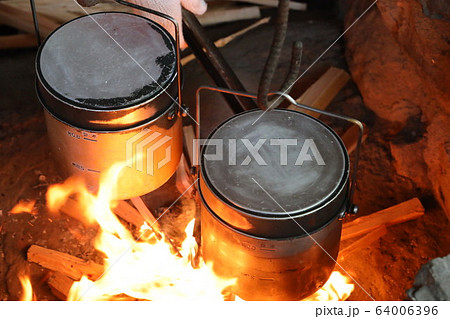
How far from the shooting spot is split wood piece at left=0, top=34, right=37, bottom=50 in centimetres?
438

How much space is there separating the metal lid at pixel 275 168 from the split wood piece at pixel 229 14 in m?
2.22

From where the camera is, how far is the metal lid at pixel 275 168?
231 centimetres

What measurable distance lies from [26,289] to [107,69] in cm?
134

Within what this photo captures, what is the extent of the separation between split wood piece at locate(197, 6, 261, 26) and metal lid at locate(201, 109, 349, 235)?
7.29 ft

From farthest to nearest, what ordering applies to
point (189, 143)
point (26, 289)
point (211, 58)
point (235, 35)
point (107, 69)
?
point (235, 35) → point (189, 143) → point (211, 58) → point (26, 289) → point (107, 69)

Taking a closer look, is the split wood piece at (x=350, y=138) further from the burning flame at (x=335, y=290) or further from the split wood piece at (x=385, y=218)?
the burning flame at (x=335, y=290)

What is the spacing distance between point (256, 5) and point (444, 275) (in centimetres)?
355

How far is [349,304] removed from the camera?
2.56 m

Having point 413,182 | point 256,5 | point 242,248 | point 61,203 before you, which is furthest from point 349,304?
point 256,5

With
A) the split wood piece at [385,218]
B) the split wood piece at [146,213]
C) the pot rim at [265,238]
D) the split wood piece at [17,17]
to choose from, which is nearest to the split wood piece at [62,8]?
the split wood piece at [17,17]

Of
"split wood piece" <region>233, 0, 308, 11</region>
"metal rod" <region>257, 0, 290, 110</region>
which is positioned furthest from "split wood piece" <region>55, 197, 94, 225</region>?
"split wood piece" <region>233, 0, 308, 11</region>

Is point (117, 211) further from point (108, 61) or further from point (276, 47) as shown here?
point (276, 47)

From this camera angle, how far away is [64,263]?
10.6 feet

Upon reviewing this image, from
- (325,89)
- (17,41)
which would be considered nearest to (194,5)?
(325,89)
